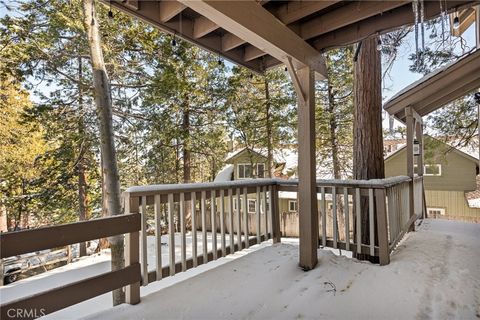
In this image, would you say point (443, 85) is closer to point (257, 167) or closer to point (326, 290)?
point (326, 290)

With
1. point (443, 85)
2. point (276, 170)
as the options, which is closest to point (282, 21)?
point (443, 85)

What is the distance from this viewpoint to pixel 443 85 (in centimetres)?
460

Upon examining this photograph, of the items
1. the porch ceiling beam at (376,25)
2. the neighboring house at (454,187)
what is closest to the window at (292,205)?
the neighboring house at (454,187)

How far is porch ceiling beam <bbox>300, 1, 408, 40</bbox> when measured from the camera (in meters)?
2.36

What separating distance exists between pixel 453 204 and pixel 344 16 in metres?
14.5

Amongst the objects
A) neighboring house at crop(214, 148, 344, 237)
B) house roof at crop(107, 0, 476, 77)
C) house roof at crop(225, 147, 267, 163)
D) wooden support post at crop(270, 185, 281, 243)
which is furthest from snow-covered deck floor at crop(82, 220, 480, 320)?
house roof at crop(225, 147, 267, 163)

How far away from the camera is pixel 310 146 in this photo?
3.01m

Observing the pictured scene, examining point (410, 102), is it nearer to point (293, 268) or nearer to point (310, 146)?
point (310, 146)

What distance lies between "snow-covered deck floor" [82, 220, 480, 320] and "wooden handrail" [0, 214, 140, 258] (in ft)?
2.19

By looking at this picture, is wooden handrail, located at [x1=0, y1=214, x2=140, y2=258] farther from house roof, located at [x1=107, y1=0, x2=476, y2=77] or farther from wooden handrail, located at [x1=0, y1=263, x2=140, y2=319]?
house roof, located at [x1=107, y1=0, x2=476, y2=77]

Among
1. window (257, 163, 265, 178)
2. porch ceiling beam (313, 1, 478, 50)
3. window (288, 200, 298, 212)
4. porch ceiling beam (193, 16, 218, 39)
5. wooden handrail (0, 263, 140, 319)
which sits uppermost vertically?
porch ceiling beam (193, 16, 218, 39)

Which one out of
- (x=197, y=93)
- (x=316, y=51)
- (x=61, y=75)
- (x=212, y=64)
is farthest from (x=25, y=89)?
(x=316, y=51)

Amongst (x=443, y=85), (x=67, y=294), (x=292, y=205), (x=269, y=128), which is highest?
(x=269, y=128)

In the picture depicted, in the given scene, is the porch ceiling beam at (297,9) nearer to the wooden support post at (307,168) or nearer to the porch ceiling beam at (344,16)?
the porch ceiling beam at (344,16)
